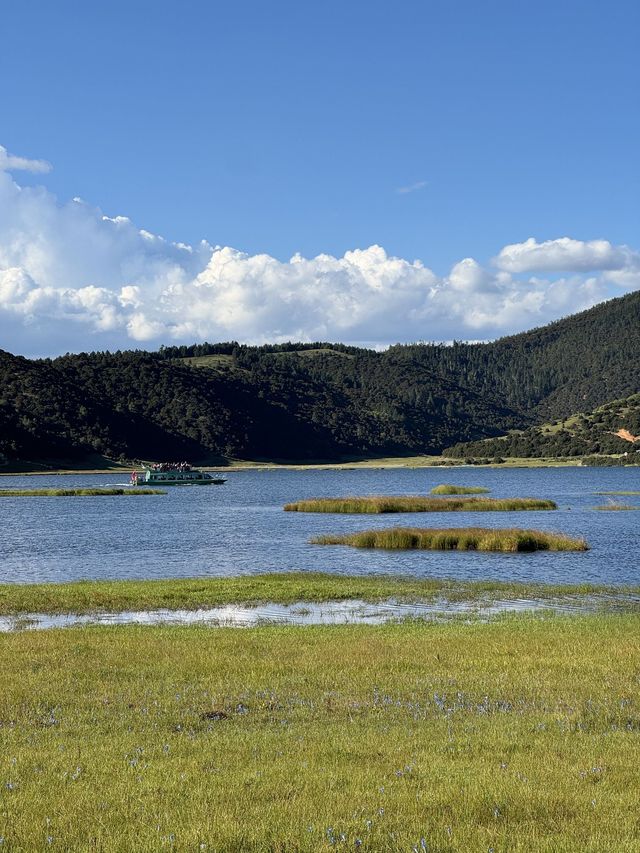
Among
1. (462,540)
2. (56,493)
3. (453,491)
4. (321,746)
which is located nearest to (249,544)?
(462,540)

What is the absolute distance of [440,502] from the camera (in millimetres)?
93562

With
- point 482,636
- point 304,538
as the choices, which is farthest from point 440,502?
point 482,636

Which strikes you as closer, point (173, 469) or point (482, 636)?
point (482, 636)

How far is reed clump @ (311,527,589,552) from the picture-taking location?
56219 millimetres

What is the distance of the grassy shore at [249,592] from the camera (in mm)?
34406

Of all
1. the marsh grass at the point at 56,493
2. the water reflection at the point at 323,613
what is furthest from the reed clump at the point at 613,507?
the marsh grass at the point at 56,493

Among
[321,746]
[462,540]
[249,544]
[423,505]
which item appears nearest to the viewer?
[321,746]

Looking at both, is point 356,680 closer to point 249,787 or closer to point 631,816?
point 249,787

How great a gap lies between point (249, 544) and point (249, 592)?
2668cm

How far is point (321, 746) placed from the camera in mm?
13234

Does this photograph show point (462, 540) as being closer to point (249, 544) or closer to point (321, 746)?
point (249, 544)

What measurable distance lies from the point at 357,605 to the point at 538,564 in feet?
57.5

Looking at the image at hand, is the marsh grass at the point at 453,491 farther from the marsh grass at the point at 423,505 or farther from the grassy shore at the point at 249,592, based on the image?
the grassy shore at the point at 249,592

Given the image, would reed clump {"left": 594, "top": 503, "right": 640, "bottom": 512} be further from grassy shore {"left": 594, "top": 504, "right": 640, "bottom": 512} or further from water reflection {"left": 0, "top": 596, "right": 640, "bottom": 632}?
water reflection {"left": 0, "top": 596, "right": 640, "bottom": 632}
